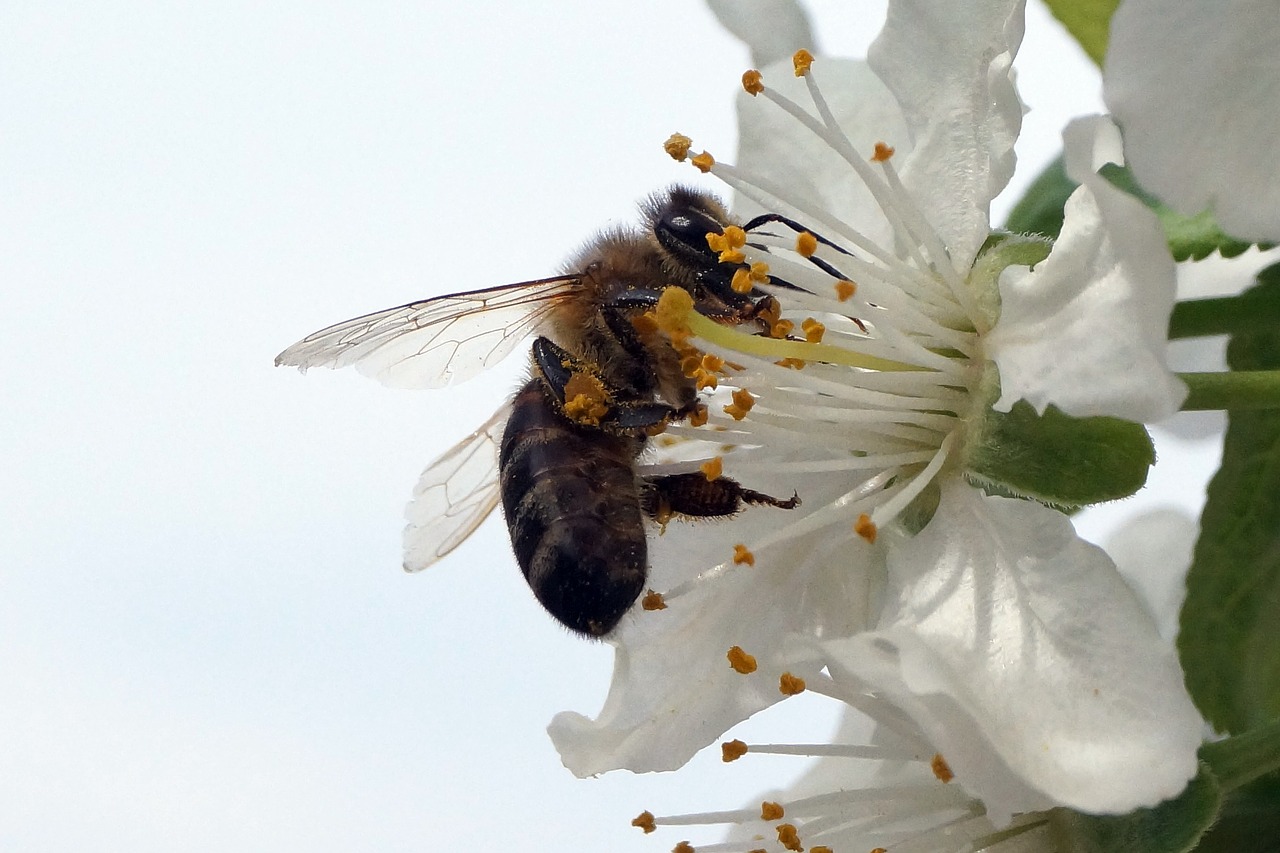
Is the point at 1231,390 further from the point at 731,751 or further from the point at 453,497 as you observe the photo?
the point at 453,497

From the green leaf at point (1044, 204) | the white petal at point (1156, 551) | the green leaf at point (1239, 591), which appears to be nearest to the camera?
the green leaf at point (1239, 591)

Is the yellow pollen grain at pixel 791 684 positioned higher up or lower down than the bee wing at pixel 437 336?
lower down

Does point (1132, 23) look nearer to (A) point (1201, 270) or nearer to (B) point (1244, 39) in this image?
(B) point (1244, 39)

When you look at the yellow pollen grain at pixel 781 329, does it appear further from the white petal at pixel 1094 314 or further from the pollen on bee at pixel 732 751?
the pollen on bee at pixel 732 751

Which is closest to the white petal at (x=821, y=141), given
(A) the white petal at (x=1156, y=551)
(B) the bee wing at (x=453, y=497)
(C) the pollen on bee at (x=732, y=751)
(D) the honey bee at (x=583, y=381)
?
(D) the honey bee at (x=583, y=381)

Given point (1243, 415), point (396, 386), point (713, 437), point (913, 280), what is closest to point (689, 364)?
point (713, 437)

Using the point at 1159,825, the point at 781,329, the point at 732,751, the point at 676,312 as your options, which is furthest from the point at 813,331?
the point at 1159,825
